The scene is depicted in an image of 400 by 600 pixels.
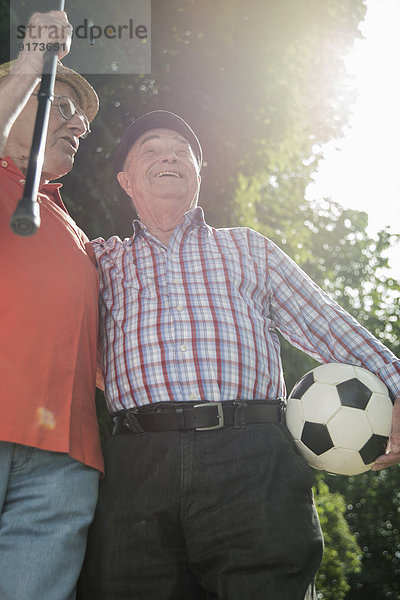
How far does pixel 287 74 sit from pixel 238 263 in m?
5.86

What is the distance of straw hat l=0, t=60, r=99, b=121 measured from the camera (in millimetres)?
3345

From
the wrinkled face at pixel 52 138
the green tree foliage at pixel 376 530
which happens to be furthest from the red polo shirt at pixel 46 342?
the green tree foliage at pixel 376 530

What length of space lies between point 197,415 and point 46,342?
711mm

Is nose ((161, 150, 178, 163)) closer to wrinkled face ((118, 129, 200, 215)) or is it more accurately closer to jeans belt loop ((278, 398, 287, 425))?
wrinkled face ((118, 129, 200, 215))

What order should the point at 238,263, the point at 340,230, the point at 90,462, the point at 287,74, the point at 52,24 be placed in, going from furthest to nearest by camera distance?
the point at 340,230 < the point at 287,74 < the point at 238,263 < the point at 90,462 < the point at 52,24

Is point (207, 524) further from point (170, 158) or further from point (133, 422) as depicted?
point (170, 158)

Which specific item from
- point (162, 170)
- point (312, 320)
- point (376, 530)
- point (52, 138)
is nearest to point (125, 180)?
point (162, 170)

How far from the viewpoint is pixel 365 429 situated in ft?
8.78

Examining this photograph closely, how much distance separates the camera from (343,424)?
8.83 ft

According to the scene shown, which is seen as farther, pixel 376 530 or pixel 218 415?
pixel 376 530

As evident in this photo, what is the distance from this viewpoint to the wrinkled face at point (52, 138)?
316cm

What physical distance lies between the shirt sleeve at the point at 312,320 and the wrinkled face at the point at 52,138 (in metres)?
1.21

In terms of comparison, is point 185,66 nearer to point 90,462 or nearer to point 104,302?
point 104,302

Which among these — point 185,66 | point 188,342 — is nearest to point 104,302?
point 188,342
